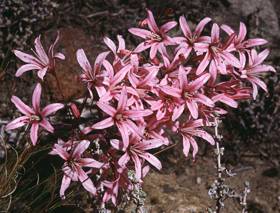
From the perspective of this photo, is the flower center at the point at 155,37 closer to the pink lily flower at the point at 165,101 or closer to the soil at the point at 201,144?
the pink lily flower at the point at 165,101

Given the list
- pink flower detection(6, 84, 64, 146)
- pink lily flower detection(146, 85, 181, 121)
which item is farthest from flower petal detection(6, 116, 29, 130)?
pink lily flower detection(146, 85, 181, 121)

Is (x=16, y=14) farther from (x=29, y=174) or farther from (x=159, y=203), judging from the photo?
(x=159, y=203)

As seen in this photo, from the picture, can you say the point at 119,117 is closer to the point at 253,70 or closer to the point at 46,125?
the point at 46,125

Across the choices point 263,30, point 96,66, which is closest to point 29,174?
point 96,66

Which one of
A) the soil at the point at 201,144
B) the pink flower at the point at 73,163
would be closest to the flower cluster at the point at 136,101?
the pink flower at the point at 73,163

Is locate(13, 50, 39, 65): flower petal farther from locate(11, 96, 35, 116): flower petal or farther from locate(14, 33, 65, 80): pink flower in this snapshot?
locate(11, 96, 35, 116): flower petal
